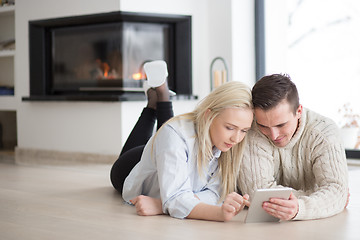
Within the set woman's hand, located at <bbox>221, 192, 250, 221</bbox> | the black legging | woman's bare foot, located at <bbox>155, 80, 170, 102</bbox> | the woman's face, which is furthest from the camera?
woman's bare foot, located at <bbox>155, 80, 170, 102</bbox>

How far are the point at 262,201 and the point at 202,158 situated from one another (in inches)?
12.8

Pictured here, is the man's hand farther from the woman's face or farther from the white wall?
the white wall

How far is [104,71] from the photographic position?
4.80 metres

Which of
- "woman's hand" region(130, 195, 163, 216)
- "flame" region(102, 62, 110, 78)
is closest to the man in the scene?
"woman's hand" region(130, 195, 163, 216)

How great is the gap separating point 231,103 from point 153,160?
0.45 meters

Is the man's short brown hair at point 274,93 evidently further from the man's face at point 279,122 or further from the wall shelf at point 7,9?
A: the wall shelf at point 7,9

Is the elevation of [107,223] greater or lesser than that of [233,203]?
lesser

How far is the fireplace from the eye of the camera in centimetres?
466

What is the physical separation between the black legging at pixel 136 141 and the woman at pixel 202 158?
360 mm

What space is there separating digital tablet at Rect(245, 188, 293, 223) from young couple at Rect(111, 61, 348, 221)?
27mm

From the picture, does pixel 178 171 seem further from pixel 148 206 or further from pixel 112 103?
pixel 112 103

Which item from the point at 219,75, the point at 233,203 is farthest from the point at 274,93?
the point at 219,75

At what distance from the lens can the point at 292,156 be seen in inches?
96.3

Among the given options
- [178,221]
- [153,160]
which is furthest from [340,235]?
[153,160]
